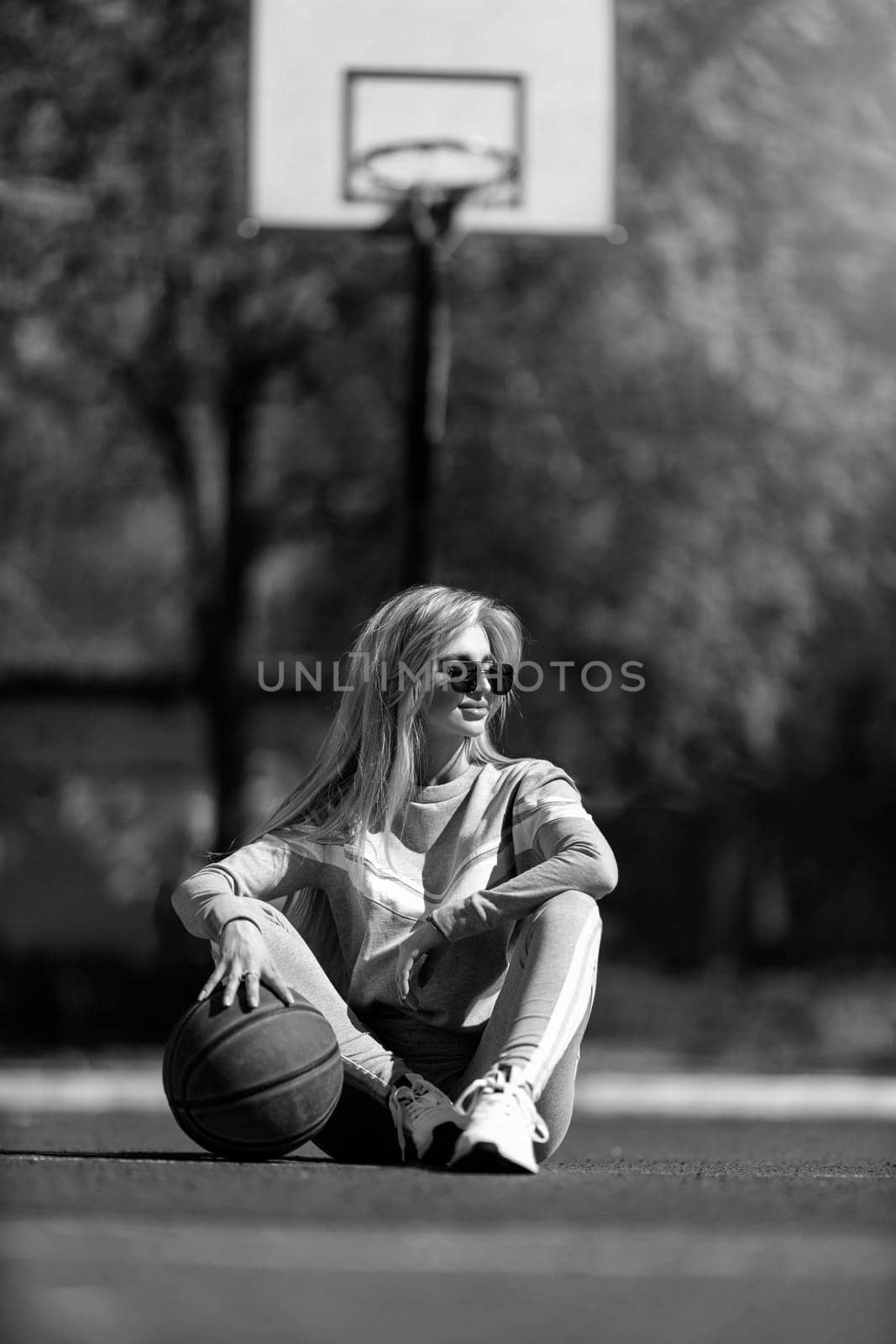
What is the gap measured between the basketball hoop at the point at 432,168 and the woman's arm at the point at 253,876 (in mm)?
8021

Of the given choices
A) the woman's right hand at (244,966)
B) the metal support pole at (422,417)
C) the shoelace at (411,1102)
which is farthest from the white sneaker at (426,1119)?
the metal support pole at (422,417)

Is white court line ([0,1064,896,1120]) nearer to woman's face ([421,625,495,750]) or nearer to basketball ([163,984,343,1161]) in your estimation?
basketball ([163,984,343,1161])

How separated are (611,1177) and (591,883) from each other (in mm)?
672

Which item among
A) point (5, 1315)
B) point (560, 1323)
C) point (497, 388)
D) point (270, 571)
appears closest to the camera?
point (5, 1315)

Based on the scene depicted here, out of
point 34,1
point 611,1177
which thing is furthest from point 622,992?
point 611,1177

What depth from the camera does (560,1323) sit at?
4.14 metres

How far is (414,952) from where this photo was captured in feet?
13.2

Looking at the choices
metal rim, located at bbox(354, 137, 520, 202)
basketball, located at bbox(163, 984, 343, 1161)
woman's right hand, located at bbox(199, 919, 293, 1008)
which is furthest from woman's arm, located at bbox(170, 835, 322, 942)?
metal rim, located at bbox(354, 137, 520, 202)

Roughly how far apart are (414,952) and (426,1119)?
13.7 inches

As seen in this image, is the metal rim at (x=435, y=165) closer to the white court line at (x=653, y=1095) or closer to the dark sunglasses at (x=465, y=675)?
Answer: the white court line at (x=653, y=1095)

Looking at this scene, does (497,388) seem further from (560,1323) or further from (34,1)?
(560,1323)

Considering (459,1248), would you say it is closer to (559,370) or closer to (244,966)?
(244,966)

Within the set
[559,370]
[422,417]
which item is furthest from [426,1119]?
[559,370]

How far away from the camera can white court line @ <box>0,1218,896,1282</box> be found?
401 cm
